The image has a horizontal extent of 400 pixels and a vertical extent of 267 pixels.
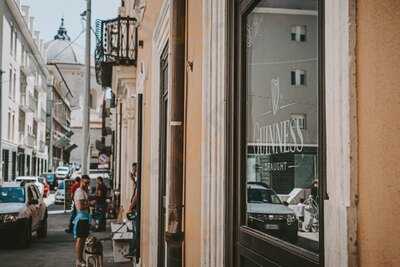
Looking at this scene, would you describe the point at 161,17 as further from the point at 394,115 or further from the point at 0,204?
the point at 0,204

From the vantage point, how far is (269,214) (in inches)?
109

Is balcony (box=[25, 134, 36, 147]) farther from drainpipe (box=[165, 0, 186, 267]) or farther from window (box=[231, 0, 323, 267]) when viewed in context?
window (box=[231, 0, 323, 267])

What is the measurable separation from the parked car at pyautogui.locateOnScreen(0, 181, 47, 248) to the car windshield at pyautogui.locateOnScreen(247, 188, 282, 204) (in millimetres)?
13345

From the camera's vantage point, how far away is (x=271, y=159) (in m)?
2.71

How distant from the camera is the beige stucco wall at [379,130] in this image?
4.65ft

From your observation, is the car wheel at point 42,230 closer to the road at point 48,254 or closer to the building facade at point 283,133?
the road at point 48,254

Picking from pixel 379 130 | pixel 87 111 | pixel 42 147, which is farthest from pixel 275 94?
pixel 42 147

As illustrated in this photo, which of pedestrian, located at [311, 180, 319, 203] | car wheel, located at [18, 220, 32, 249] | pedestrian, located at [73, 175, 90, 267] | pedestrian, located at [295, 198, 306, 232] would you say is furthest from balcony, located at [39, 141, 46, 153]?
pedestrian, located at [311, 180, 319, 203]

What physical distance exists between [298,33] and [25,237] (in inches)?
569

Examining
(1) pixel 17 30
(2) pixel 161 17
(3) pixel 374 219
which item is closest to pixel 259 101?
(3) pixel 374 219

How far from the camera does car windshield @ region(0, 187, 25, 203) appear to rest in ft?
53.6

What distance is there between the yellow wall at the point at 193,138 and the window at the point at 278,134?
0.70 m

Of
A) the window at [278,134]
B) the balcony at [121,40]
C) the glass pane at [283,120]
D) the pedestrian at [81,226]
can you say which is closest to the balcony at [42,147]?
the balcony at [121,40]

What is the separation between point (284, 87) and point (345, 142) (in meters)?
1.01
